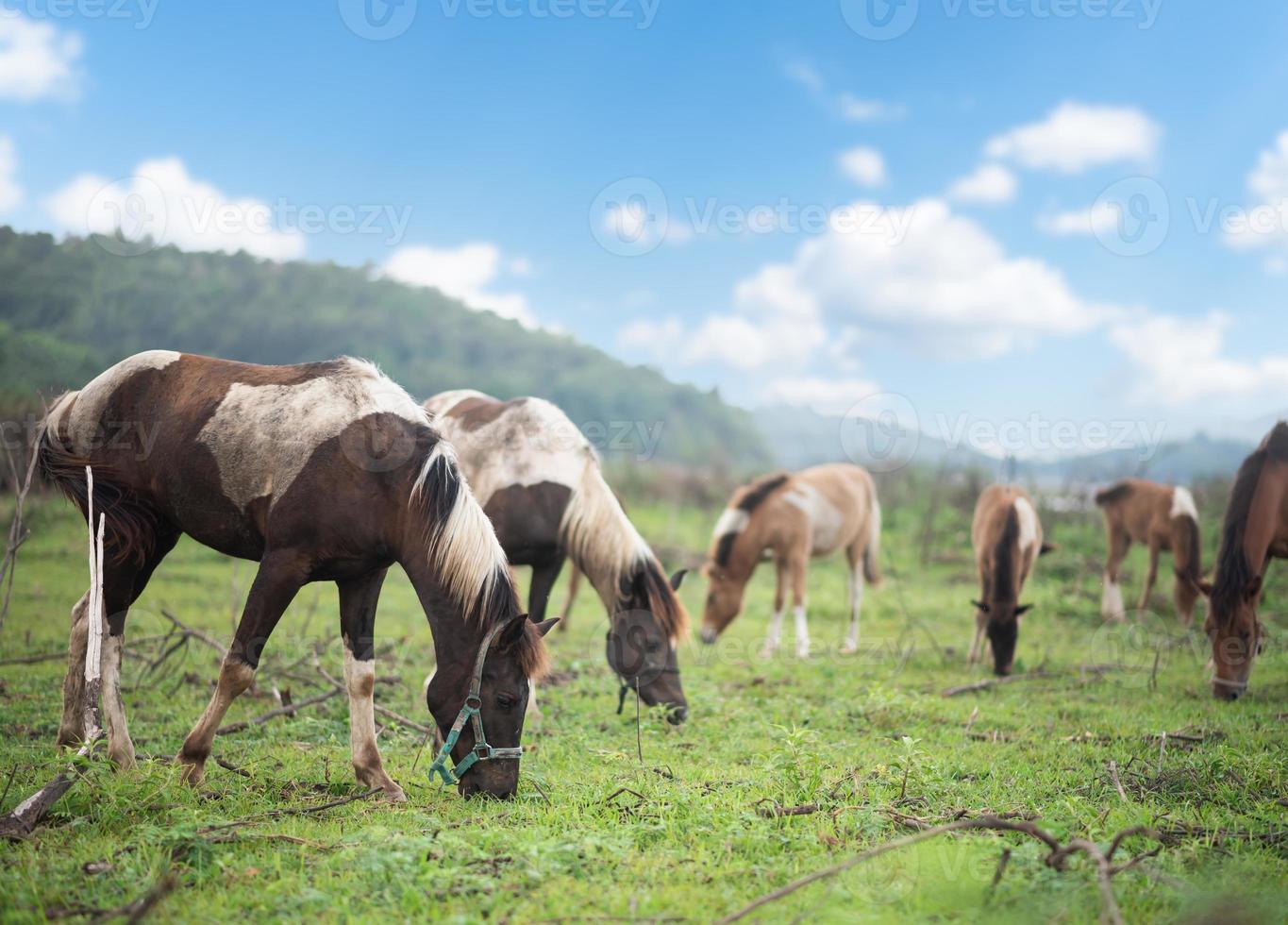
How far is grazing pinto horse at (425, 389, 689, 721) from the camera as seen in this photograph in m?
6.51

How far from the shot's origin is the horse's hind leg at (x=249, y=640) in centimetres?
416

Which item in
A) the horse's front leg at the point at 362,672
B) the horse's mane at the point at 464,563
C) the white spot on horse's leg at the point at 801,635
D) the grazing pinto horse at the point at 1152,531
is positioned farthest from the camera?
the grazing pinto horse at the point at 1152,531

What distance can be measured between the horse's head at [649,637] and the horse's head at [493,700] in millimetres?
2205

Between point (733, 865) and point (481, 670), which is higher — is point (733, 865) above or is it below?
below

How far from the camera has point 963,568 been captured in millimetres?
16328

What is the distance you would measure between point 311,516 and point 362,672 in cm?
95

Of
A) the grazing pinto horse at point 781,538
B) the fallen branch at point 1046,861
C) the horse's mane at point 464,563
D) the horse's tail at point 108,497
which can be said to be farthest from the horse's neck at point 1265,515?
the horse's tail at point 108,497

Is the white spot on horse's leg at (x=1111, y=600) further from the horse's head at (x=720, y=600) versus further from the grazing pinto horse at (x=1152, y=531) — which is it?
the horse's head at (x=720, y=600)

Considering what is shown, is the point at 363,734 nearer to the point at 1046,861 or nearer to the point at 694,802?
the point at 694,802

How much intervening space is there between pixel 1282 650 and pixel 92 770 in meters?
11.3

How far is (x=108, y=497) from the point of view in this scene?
→ 4773mm

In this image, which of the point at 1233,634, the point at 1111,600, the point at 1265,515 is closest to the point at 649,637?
A: the point at 1233,634

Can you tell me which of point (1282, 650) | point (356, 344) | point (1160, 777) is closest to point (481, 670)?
point (1160, 777)

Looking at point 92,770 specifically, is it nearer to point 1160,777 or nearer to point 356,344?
point 1160,777
